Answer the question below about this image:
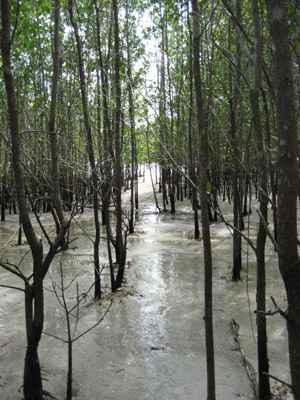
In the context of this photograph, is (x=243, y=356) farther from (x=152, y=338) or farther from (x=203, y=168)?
(x=203, y=168)

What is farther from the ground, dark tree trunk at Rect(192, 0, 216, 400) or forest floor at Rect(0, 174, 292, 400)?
dark tree trunk at Rect(192, 0, 216, 400)

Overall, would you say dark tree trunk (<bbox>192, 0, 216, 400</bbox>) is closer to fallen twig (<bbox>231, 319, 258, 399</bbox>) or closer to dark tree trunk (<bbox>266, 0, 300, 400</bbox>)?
dark tree trunk (<bbox>266, 0, 300, 400</bbox>)

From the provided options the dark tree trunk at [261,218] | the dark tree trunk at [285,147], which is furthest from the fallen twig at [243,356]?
the dark tree trunk at [285,147]

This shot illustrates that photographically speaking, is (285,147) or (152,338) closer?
(285,147)

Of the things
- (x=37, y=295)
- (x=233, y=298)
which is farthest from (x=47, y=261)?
(x=233, y=298)

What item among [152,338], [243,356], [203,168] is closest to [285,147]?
[203,168]

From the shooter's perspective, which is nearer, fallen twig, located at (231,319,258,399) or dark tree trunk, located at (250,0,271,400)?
dark tree trunk, located at (250,0,271,400)

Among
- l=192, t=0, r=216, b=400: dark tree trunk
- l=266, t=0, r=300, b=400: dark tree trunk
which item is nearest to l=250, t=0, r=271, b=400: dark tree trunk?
l=192, t=0, r=216, b=400: dark tree trunk

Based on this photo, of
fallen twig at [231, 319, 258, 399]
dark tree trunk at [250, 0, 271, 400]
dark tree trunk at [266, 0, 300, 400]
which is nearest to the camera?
dark tree trunk at [266, 0, 300, 400]

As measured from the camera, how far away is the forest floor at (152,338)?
3.46 meters

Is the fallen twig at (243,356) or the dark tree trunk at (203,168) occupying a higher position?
the dark tree trunk at (203,168)

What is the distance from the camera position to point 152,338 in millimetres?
4441

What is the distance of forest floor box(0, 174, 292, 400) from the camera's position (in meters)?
3.46

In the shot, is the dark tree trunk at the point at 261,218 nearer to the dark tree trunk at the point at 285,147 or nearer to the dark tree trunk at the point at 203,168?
the dark tree trunk at the point at 203,168
